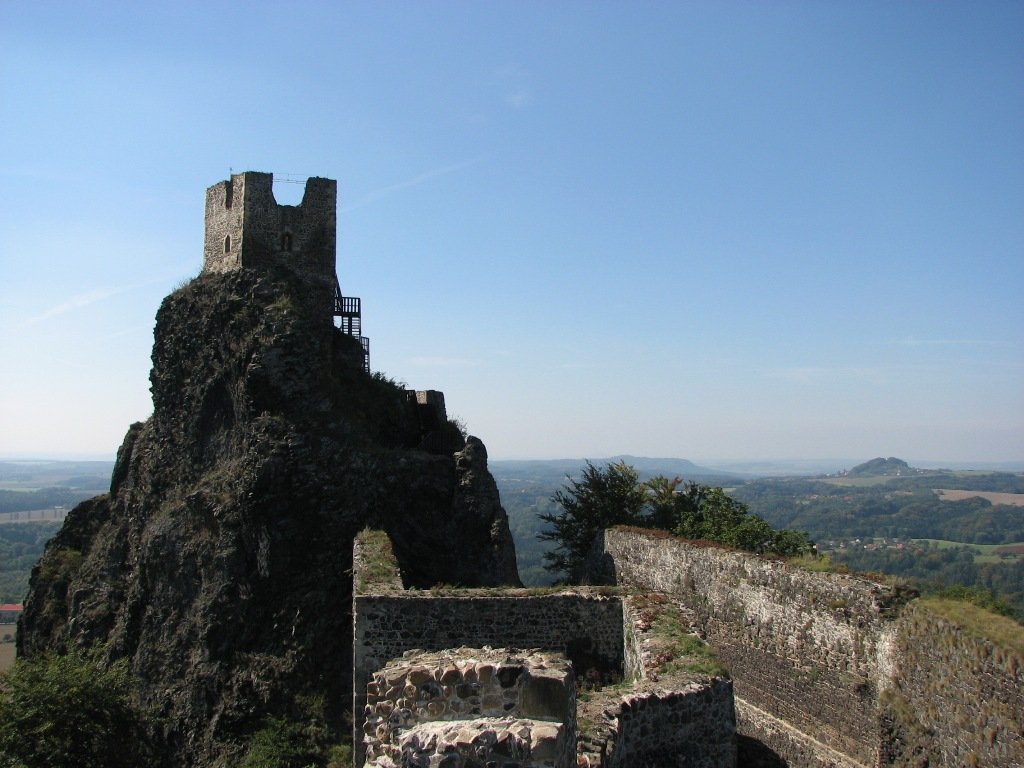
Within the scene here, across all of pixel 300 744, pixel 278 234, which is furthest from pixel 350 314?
pixel 300 744

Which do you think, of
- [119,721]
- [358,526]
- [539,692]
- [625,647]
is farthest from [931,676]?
[119,721]

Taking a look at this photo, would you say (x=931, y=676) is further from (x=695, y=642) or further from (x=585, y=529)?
(x=585, y=529)

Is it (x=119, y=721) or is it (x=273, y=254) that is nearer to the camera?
(x=119, y=721)

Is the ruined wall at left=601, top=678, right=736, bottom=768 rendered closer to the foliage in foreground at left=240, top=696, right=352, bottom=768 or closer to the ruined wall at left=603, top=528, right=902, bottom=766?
the ruined wall at left=603, top=528, right=902, bottom=766

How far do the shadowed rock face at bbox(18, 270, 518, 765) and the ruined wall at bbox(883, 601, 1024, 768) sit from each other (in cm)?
1393

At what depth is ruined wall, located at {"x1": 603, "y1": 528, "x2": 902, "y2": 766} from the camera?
11.6 m

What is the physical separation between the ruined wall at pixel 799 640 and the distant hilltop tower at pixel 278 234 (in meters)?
17.5

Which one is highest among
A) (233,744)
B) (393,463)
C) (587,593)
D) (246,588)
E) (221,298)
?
(221,298)

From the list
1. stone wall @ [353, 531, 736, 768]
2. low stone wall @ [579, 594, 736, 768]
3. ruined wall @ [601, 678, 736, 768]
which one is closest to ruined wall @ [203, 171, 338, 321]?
stone wall @ [353, 531, 736, 768]

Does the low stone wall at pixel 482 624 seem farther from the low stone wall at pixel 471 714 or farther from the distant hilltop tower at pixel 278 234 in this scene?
the distant hilltop tower at pixel 278 234

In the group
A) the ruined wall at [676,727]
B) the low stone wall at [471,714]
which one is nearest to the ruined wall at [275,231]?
the ruined wall at [676,727]

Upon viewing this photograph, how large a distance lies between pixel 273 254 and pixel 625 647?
68.9ft

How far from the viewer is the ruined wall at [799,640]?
1161 centimetres

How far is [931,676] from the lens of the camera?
10156 mm
